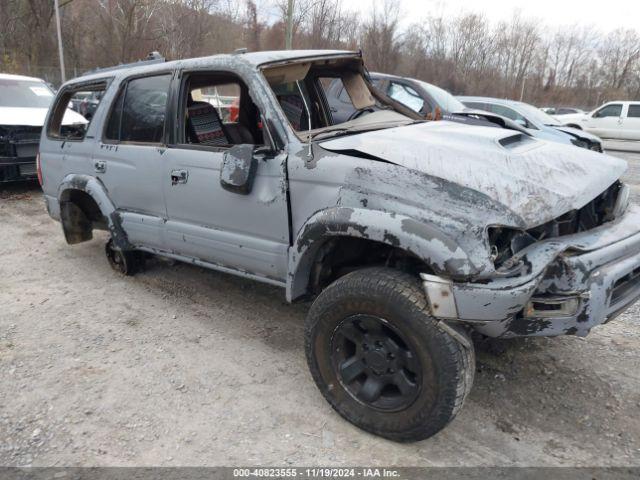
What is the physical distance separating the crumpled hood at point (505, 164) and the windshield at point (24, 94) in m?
8.09

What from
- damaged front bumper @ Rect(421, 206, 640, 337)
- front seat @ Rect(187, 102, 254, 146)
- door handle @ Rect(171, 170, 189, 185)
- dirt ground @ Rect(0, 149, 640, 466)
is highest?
front seat @ Rect(187, 102, 254, 146)

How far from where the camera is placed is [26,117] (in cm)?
803

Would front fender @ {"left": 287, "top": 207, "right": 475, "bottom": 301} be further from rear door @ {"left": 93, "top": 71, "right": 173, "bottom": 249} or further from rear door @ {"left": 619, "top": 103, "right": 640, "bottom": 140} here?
rear door @ {"left": 619, "top": 103, "right": 640, "bottom": 140}

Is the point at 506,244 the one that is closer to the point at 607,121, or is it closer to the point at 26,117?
the point at 26,117

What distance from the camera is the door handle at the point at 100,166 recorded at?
13.7 feet

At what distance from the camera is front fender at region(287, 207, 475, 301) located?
7.22 ft

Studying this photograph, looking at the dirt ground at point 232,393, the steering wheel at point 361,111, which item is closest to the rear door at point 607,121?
the dirt ground at point 232,393

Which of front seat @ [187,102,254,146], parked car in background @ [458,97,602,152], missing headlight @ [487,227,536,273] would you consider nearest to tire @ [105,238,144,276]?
front seat @ [187,102,254,146]

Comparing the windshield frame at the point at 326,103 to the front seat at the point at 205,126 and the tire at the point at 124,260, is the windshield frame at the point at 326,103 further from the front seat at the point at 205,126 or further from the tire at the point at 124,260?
the tire at the point at 124,260

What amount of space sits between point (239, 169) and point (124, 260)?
89.0 inches

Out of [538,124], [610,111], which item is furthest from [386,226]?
[610,111]

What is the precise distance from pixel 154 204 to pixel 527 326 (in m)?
2.79

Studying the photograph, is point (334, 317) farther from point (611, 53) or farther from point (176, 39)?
point (611, 53)

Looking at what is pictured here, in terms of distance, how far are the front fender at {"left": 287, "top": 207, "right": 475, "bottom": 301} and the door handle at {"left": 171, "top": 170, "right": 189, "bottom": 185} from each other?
1.05m
